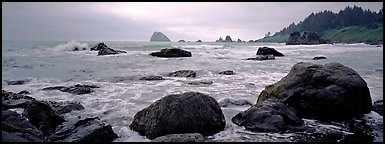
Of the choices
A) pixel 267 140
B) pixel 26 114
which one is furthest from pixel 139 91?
pixel 267 140

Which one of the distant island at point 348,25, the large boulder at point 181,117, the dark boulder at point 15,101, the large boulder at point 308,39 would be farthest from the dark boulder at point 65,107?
the distant island at point 348,25

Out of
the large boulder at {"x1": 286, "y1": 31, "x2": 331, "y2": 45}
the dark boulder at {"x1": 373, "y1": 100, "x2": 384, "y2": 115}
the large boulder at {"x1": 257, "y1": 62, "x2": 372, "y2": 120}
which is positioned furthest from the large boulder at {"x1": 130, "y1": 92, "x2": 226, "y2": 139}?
the large boulder at {"x1": 286, "y1": 31, "x2": 331, "y2": 45}

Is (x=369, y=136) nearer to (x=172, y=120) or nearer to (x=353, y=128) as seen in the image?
(x=353, y=128)

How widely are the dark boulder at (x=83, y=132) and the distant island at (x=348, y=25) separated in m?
95.0

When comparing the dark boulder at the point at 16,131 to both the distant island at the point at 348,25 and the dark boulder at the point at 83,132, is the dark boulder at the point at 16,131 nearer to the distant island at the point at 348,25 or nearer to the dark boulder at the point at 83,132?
the dark boulder at the point at 83,132

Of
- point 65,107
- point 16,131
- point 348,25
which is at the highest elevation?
point 348,25

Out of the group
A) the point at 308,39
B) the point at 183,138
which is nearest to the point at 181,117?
the point at 183,138

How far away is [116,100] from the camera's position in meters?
9.90

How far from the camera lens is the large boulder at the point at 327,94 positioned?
7.44 metres

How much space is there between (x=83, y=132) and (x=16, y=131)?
1181 mm

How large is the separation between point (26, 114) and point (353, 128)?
7.41 meters

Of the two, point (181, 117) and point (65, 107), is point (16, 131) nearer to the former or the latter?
point (181, 117)

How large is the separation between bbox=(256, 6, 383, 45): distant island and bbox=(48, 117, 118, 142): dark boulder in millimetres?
95022

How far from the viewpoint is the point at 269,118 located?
675 cm
